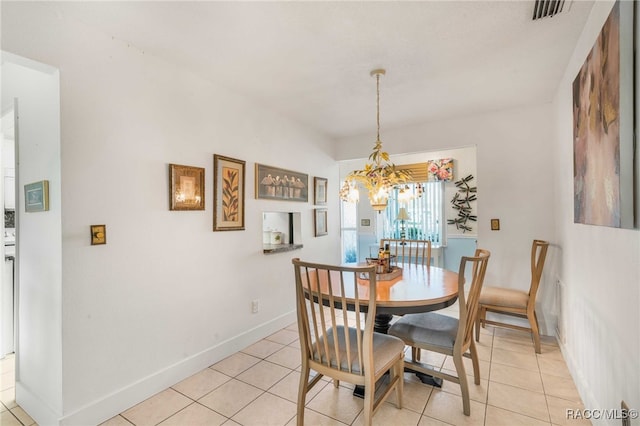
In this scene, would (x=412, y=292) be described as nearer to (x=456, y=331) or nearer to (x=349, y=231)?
(x=456, y=331)

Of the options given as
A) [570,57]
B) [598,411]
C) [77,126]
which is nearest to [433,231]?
[570,57]

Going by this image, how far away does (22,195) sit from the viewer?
2.03 meters

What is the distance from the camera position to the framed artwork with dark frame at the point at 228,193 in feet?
8.62

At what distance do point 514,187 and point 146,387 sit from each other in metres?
3.79

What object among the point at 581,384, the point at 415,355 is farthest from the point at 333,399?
the point at 581,384

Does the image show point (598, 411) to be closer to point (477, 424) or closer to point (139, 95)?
point (477, 424)

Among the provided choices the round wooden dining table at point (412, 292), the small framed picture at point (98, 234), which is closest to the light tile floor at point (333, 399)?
the round wooden dining table at point (412, 292)

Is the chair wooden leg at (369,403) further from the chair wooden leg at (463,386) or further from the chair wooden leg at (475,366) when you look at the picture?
the chair wooden leg at (475,366)

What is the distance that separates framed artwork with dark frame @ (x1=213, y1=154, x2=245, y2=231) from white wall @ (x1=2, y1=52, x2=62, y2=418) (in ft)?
3.50

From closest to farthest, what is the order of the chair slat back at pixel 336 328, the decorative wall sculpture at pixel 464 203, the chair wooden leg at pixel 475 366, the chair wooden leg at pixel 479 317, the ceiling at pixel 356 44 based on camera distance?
the chair slat back at pixel 336 328, the ceiling at pixel 356 44, the chair wooden leg at pixel 475 366, the chair wooden leg at pixel 479 317, the decorative wall sculpture at pixel 464 203

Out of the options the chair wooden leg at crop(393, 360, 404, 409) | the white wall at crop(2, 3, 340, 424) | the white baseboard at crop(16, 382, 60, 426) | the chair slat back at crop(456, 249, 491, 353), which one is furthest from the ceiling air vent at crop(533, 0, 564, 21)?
the white baseboard at crop(16, 382, 60, 426)

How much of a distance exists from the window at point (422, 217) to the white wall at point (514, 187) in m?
1.93

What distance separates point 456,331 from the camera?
2020mm

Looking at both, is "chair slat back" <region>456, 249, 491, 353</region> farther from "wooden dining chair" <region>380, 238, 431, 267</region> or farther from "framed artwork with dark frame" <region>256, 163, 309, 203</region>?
"framed artwork with dark frame" <region>256, 163, 309, 203</region>
